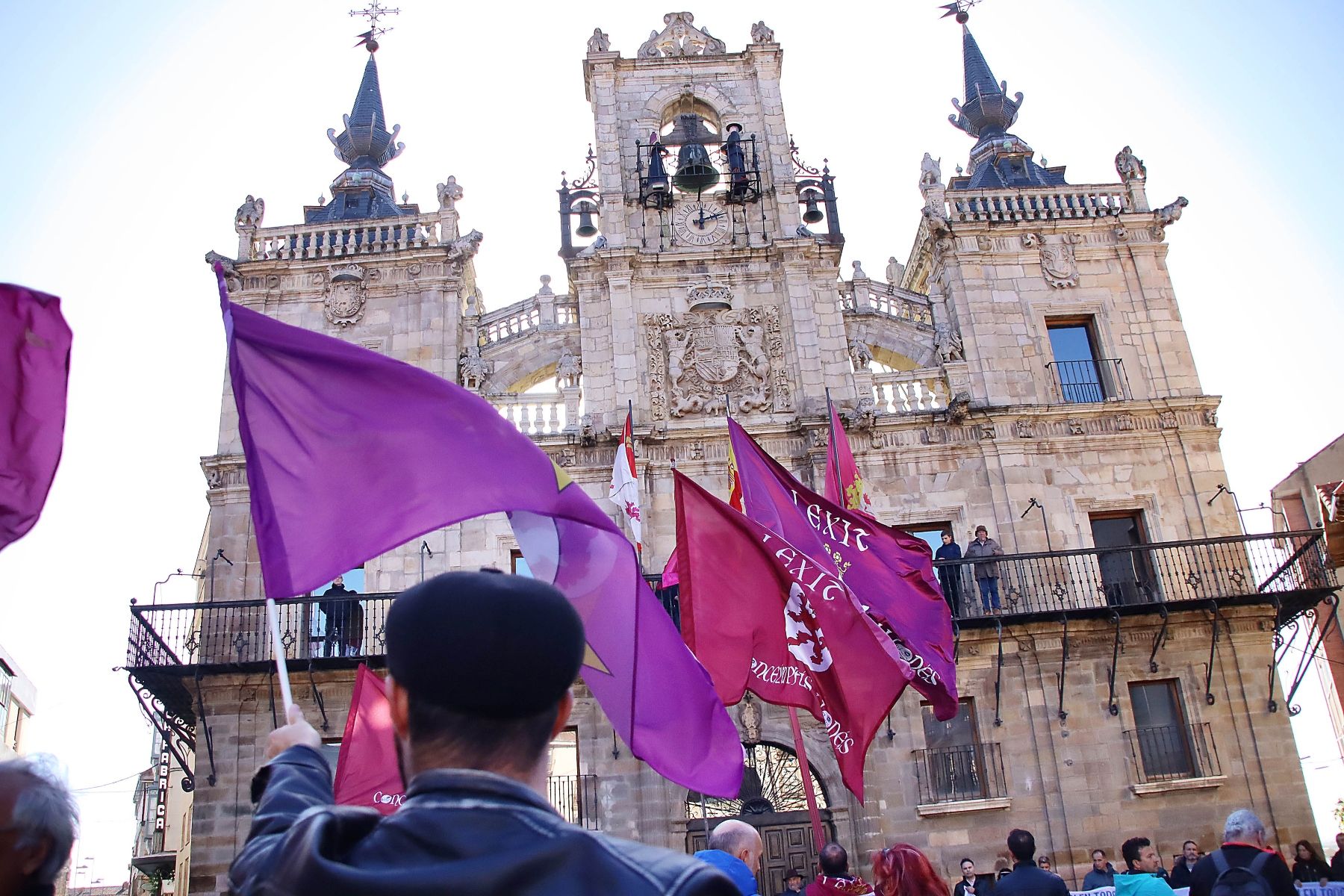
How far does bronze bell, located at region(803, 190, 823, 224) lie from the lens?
22859 mm

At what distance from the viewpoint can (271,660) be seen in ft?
60.3


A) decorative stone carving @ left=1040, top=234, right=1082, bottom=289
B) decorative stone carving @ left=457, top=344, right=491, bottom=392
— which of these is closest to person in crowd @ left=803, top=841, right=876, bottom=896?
decorative stone carving @ left=457, top=344, right=491, bottom=392

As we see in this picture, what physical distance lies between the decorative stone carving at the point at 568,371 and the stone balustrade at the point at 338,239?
3561 mm

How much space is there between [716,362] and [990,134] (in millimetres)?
10540

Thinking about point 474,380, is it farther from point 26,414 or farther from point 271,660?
point 26,414

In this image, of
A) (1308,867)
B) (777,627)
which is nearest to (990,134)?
(1308,867)

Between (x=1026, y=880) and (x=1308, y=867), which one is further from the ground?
(x=1026, y=880)

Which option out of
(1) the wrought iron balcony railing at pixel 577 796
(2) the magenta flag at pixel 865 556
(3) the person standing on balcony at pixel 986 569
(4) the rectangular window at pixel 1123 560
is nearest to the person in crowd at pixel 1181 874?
(2) the magenta flag at pixel 865 556

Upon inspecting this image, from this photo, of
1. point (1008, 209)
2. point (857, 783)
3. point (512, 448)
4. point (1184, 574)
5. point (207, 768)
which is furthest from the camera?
point (1008, 209)

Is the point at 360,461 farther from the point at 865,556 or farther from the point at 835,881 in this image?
the point at 865,556

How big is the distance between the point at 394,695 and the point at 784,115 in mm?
23181

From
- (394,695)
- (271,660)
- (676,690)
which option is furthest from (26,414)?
(271,660)

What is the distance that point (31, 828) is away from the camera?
115 inches

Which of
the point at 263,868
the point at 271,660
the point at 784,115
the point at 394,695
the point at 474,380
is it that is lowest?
the point at 263,868
